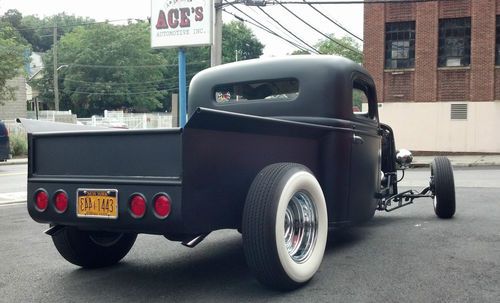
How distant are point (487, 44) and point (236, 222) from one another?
20962mm

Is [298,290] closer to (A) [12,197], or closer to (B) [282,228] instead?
(B) [282,228]

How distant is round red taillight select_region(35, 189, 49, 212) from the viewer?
3.87 m

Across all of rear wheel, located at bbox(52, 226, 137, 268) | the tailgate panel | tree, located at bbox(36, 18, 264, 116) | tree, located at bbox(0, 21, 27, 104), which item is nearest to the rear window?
rear wheel, located at bbox(52, 226, 137, 268)

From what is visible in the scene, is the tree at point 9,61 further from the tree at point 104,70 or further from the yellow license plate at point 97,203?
the tree at point 104,70

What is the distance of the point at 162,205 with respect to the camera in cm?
341

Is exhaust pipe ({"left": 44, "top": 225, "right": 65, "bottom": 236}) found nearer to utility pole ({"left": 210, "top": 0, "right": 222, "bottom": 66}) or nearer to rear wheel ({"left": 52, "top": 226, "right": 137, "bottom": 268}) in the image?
rear wheel ({"left": 52, "top": 226, "right": 137, "bottom": 268})

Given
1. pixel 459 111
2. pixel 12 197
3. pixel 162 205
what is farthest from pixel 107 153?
pixel 459 111

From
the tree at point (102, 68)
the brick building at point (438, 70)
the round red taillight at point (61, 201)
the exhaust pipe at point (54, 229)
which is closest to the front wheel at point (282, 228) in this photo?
the round red taillight at point (61, 201)

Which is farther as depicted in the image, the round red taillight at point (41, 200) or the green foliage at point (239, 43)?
the green foliage at point (239, 43)

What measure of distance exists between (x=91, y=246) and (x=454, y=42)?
21.3 m

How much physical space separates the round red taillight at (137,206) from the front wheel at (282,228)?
64 centimetres

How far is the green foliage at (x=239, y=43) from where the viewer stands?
6575cm

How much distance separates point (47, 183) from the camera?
3.90 meters

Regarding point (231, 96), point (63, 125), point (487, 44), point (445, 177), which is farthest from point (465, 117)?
point (63, 125)
